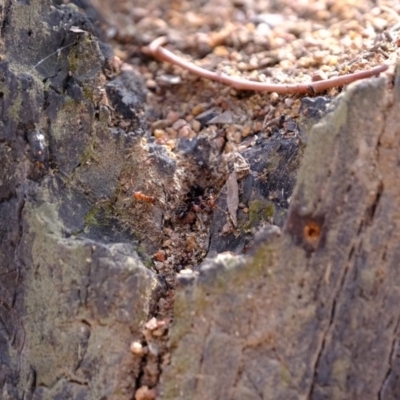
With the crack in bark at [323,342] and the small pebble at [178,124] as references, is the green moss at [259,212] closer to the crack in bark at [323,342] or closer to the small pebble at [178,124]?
the crack in bark at [323,342]

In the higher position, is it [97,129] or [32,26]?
[32,26]

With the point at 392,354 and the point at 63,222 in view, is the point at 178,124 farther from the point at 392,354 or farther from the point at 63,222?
the point at 392,354

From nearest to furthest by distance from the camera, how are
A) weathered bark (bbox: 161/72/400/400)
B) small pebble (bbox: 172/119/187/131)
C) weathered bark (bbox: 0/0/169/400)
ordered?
weathered bark (bbox: 161/72/400/400) < weathered bark (bbox: 0/0/169/400) < small pebble (bbox: 172/119/187/131)

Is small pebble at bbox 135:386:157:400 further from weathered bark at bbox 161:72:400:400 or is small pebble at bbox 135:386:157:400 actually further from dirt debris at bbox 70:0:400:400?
weathered bark at bbox 161:72:400:400

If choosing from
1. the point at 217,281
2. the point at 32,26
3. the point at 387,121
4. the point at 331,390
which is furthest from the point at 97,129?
the point at 331,390

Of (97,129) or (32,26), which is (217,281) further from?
(32,26)

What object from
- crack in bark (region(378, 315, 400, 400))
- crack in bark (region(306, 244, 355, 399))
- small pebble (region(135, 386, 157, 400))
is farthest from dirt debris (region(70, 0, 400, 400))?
crack in bark (region(378, 315, 400, 400))

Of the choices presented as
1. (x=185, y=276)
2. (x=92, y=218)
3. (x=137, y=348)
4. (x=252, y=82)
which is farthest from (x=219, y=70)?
(x=137, y=348)
